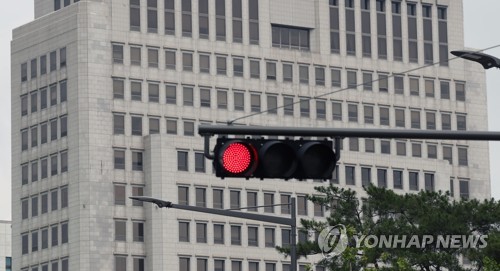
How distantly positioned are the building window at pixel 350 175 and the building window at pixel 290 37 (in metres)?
9.02

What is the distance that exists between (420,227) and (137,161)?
54.4m

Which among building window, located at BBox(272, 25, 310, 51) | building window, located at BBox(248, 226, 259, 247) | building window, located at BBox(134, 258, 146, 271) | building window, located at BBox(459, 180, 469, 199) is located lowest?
building window, located at BBox(134, 258, 146, 271)

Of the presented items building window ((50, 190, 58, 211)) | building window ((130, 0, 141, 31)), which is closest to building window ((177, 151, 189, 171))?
building window ((50, 190, 58, 211))

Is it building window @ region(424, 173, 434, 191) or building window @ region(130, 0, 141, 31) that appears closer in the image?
building window @ region(130, 0, 141, 31)

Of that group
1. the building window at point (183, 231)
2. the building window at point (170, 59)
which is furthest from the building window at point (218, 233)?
the building window at point (170, 59)

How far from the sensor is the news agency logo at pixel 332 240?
69244 millimetres

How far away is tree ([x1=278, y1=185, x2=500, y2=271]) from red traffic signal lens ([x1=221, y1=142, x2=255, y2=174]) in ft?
141

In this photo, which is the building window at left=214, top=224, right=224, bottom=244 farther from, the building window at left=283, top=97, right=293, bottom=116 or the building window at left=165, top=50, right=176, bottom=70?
the building window at left=165, top=50, right=176, bottom=70

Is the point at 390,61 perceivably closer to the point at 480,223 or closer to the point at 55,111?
the point at 55,111

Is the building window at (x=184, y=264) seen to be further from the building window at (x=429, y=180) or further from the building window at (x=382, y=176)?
the building window at (x=429, y=180)

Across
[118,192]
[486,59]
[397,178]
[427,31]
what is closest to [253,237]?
[118,192]

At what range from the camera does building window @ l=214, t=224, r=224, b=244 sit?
12331 cm

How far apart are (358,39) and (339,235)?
204ft

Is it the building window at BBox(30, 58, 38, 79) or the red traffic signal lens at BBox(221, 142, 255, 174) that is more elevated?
the building window at BBox(30, 58, 38, 79)
